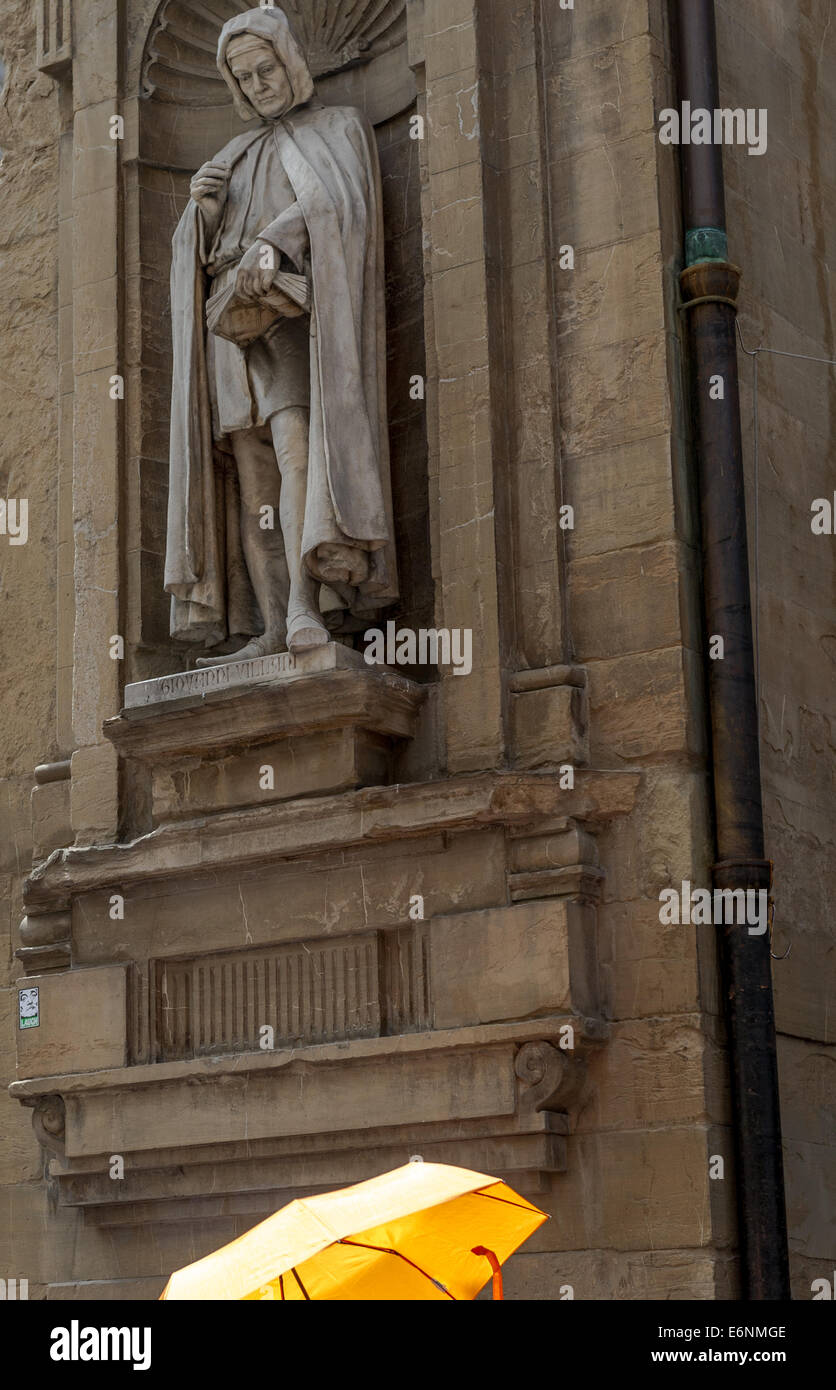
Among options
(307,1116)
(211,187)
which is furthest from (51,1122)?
(211,187)

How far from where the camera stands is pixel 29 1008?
10.8 metres

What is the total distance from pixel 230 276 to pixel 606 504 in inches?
83.5

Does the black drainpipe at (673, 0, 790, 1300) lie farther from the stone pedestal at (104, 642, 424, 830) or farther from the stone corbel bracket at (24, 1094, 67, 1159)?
the stone corbel bracket at (24, 1094, 67, 1159)

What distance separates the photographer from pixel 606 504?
10.0m

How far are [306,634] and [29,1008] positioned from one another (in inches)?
87.1

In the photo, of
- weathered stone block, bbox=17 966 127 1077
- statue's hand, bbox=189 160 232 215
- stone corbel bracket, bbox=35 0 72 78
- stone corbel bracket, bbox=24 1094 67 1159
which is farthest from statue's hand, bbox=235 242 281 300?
stone corbel bracket, bbox=24 1094 67 1159

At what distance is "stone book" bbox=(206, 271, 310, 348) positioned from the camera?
1056 centimetres

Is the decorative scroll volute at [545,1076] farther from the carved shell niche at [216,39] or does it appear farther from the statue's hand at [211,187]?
the carved shell niche at [216,39]

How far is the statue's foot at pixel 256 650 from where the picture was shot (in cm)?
1057

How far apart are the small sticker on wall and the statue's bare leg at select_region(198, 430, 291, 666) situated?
1720mm

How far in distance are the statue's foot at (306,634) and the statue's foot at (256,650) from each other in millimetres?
317

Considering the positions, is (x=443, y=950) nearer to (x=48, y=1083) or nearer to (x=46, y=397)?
(x=48, y=1083)

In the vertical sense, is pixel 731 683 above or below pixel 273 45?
below

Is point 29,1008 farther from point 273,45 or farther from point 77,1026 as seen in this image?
point 273,45
